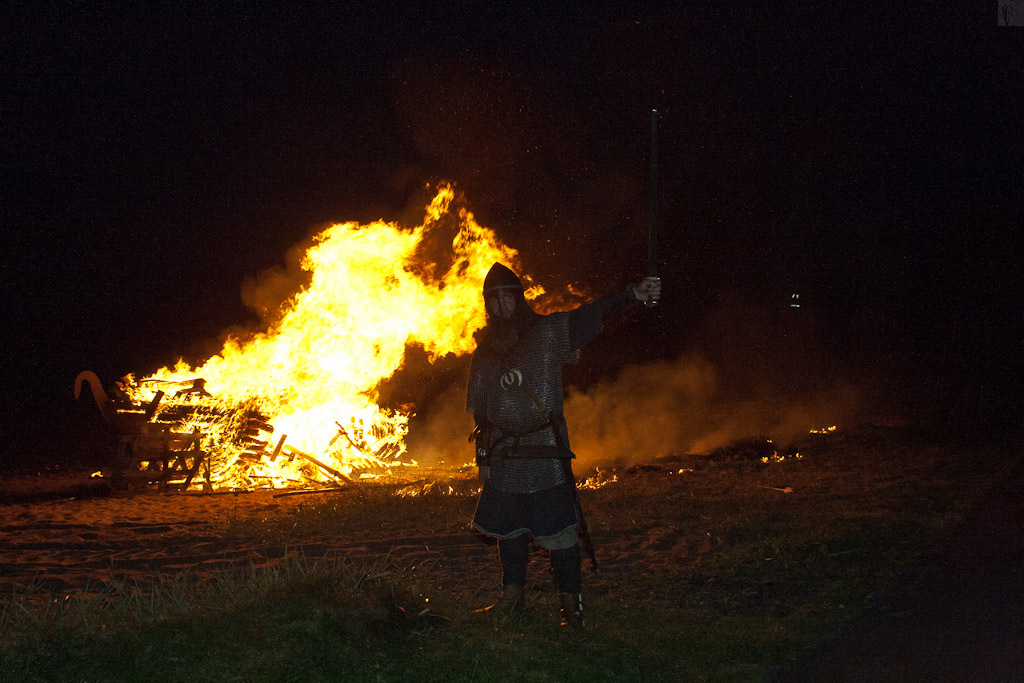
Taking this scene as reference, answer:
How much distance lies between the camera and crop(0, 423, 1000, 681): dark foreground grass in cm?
420

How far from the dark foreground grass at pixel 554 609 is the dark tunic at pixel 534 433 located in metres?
0.61

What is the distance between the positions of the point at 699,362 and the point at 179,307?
19387 mm

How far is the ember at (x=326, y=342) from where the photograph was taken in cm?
1227

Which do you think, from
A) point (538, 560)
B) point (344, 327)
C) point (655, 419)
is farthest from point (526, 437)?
point (655, 419)

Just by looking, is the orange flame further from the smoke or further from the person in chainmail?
the person in chainmail

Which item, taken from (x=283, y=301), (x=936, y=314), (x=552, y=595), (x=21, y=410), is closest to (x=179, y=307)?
(x=21, y=410)

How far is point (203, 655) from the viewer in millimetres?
4172

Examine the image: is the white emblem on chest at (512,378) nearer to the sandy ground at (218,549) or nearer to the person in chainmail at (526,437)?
the person in chainmail at (526,437)

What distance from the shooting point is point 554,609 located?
555 centimetres

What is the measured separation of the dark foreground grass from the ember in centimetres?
334

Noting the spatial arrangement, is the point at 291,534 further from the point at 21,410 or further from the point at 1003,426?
the point at 21,410

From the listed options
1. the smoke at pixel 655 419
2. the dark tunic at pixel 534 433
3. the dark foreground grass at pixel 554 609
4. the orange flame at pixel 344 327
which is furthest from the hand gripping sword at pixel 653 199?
the smoke at pixel 655 419

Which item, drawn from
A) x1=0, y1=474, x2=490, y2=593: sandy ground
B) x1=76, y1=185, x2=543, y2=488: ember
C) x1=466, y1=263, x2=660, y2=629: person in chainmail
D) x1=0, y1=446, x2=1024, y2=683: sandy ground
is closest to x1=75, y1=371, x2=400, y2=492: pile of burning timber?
x1=76, y1=185, x2=543, y2=488: ember

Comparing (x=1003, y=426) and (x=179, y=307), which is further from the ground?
(x=179, y=307)
